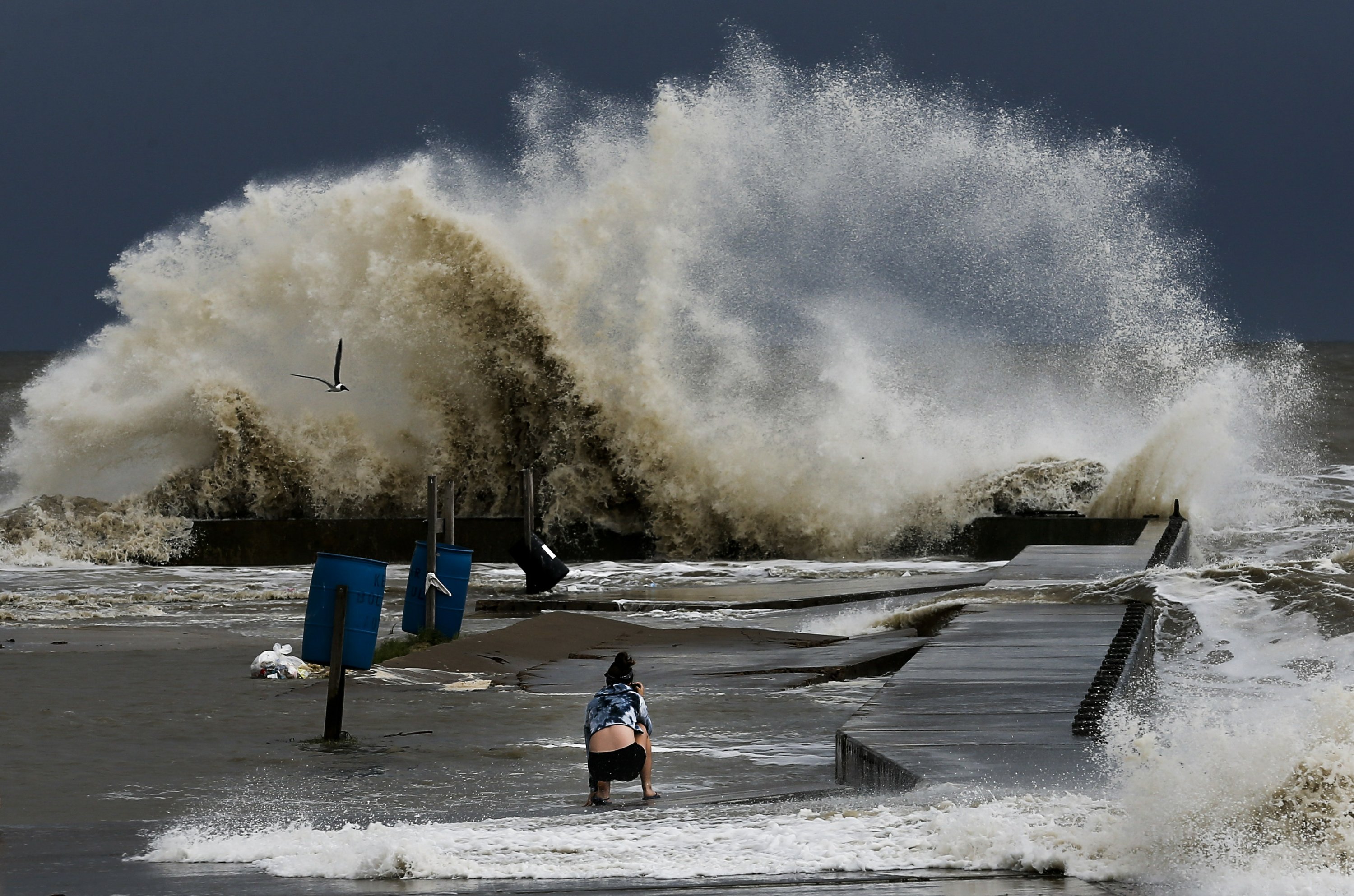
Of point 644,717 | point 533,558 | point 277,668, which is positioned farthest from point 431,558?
point 644,717

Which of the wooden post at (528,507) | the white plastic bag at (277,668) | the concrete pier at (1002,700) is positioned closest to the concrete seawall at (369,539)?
the wooden post at (528,507)

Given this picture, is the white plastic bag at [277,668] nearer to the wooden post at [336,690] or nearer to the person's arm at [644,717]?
the wooden post at [336,690]

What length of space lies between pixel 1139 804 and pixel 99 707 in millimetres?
7189

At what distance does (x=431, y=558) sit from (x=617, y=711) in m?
6.31

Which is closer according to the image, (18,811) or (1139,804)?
(1139,804)

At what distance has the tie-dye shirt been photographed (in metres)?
6.69

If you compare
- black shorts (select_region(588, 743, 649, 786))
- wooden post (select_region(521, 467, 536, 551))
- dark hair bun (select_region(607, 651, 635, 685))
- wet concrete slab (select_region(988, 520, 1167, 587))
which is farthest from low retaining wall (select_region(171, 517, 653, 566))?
black shorts (select_region(588, 743, 649, 786))

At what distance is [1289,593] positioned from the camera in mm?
11992

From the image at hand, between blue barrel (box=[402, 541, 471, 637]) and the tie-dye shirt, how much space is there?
6272 mm

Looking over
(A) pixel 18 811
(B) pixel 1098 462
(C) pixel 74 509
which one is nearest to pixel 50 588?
(C) pixel 74 509

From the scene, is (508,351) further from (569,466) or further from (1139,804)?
(1139,804)

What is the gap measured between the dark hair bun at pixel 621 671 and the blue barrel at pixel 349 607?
3.75 m

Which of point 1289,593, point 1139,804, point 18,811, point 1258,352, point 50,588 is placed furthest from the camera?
point 1258,352

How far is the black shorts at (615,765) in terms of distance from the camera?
654cm
